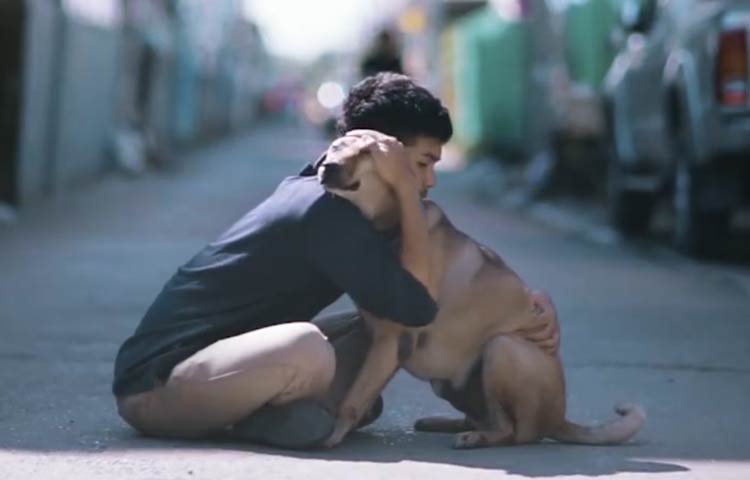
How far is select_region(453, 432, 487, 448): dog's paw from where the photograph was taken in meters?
5.61

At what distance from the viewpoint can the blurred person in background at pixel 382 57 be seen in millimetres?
18500

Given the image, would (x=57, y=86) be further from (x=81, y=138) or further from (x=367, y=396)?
(x=367, y=396)

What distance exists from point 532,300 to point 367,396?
596 millimetres

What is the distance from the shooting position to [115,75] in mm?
23906

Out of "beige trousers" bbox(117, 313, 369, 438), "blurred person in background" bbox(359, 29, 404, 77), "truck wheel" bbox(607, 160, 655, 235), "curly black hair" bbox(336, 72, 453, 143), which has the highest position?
"curly black hair" bbox(336, 72, 453, 143)

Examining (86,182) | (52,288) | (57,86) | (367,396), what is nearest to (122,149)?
(86,182)

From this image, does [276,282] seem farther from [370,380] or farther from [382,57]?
[382,57]

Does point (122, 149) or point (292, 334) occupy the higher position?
point (292, 334)

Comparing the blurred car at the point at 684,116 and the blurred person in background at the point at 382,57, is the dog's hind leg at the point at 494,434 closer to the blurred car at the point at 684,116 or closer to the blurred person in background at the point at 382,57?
the blurred car at the point at 684,116

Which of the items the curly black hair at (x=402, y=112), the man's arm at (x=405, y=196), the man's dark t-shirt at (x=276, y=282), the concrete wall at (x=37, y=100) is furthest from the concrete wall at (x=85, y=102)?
the man's arm at (x=405, y=196)

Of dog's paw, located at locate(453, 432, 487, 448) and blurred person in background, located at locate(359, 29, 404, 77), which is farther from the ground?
blurred person in background, located at locate(359, 29, 404, 77)

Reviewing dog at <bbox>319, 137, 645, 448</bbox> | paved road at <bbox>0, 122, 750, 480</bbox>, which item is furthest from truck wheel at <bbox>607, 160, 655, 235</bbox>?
dog at <bbox>319, 137, 645, 448</bbox>

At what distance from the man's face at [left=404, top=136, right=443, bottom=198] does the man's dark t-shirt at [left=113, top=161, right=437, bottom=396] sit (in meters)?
0.24

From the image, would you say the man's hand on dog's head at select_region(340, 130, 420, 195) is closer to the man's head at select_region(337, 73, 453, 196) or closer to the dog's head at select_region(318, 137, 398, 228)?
the dog's head at select_region(318, 137, 398, 228)
